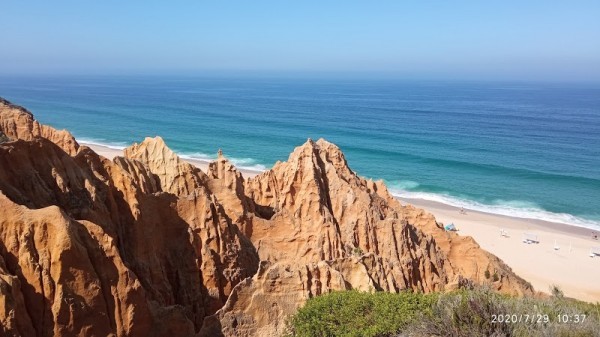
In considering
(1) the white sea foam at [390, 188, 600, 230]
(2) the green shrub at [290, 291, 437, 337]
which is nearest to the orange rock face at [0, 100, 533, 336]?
(2) the green shrub at [290, 291, 437, 337]

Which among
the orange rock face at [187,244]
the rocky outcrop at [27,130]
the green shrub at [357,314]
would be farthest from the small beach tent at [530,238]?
the rocky outcrop at [27,130]

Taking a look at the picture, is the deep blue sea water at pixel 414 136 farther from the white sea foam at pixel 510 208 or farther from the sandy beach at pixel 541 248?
the sandy beach at pixel 541 248

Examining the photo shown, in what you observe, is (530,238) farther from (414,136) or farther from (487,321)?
(414,136)

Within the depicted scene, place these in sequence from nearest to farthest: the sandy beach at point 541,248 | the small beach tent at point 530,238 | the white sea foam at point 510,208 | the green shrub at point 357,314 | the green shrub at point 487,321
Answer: the green shrub at point 487,321
the green shrub at point 357,314
the sandy beach at point 541,248
the small beach tent at point 530,238
the white sea foam at point 510,208

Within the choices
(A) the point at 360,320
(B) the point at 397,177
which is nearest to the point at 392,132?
(B) the point at 397,177

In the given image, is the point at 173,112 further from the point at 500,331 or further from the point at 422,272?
the point at 500,331

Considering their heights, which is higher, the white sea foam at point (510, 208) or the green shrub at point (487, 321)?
the green shrub at point (487, 321)

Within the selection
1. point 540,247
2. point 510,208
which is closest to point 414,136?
point 510,208
